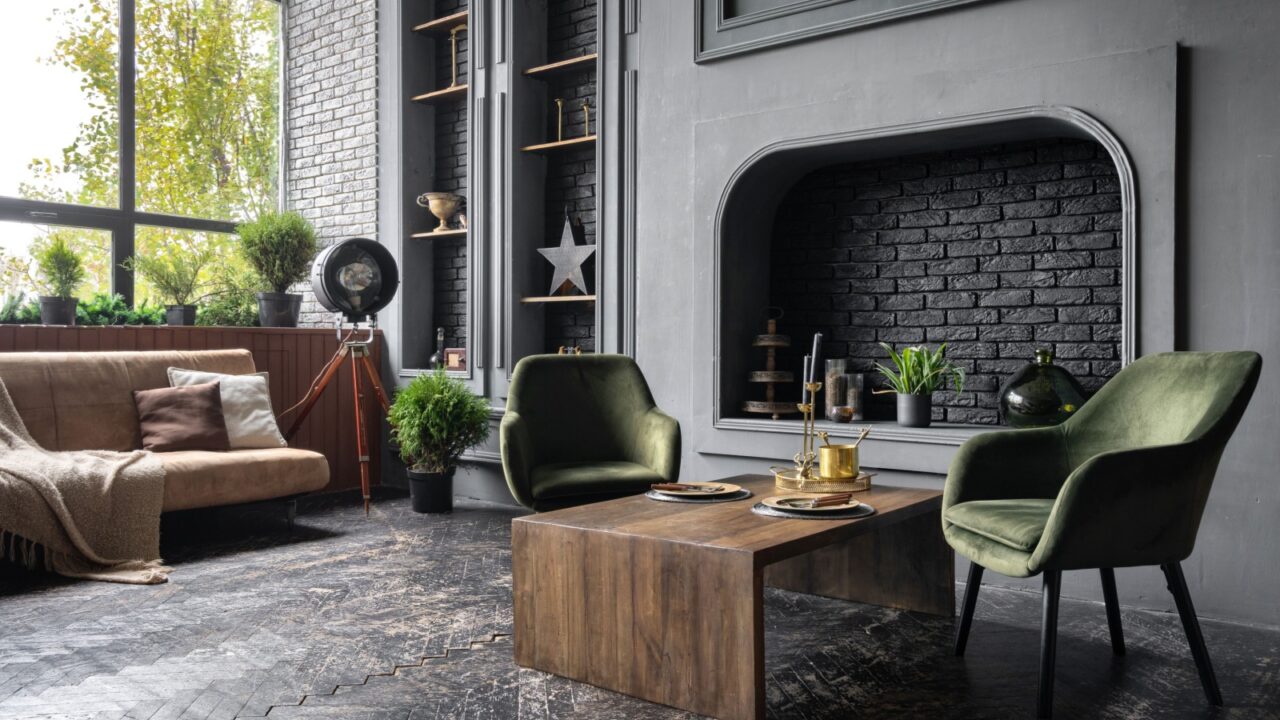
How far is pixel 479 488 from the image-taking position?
19.5 feet

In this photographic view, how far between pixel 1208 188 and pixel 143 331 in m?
5.02

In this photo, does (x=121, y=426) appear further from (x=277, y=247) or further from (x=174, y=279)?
(x=277, y=247)

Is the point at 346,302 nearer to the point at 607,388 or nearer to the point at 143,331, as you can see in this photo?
the point at 143,331

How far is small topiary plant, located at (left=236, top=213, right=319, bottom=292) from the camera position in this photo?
20.0ft

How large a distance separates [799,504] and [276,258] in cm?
434

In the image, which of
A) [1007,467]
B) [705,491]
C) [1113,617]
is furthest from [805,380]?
[1113,617]

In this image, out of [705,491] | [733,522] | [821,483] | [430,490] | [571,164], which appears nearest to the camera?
[733,522]

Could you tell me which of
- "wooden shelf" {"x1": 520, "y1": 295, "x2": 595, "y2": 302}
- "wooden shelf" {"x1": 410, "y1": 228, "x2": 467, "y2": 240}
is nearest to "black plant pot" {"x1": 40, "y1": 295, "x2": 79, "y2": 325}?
"wooden shelf" {"x1": 410, "y1": 228, "x2": 467, "y2": 240}

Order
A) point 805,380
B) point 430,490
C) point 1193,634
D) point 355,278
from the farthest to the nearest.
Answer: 1. point 355,278
2. point 430,490
3. point 805,380
4. point 1193,634

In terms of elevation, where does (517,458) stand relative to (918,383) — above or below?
below

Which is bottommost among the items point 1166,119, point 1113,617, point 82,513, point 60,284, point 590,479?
point 1113,617

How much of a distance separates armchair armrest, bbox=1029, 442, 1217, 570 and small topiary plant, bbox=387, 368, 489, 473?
11.3ft

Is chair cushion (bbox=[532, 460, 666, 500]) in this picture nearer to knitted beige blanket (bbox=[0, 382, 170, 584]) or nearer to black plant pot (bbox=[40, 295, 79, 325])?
knitted beige blanket (bbox=[0, 382, 170, 584])

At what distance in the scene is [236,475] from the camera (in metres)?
4.59
